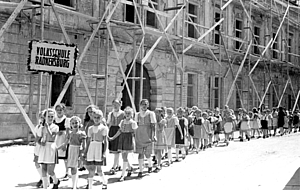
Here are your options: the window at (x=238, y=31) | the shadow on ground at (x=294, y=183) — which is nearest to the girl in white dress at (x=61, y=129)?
the shadow on ground at (x=294, y=183)

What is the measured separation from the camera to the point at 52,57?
682cm

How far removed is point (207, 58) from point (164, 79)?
3.62 meters

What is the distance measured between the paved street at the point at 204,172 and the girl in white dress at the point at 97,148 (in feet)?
1.58

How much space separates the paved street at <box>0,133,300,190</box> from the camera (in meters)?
7.02

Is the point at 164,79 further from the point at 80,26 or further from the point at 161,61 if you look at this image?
the point at 80,26

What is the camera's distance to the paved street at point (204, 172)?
7.02m

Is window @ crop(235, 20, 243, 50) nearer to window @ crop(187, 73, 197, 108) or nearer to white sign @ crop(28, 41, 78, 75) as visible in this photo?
window @ crop(187, 73, 197, 108)

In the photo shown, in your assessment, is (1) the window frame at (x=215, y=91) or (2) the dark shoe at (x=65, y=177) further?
(1) the window frame at (x=215, y=91)

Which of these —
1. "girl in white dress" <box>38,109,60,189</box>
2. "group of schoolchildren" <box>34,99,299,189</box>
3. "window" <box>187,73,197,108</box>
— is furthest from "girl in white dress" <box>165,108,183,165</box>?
"window" <box>187,73,197,108</box>

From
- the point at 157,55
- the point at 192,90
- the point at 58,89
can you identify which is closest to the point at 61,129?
the point at 58,89

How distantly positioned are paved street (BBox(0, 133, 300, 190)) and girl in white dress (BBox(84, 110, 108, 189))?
0.48m

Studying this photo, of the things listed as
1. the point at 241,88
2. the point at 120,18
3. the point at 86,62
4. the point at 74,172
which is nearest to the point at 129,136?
the point at 74,172

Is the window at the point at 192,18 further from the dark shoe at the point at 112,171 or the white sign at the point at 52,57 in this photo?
the white sign at the point at 52,57

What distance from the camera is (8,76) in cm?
1127
